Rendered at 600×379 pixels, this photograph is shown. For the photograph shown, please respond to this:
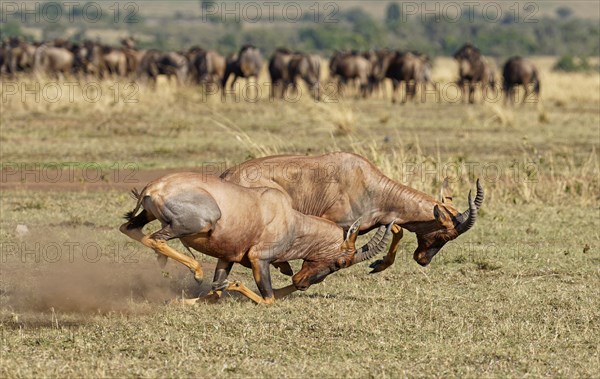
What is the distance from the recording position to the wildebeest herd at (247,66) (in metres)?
37.8

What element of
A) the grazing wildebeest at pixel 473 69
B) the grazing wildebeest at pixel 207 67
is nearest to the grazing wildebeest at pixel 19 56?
the grazing wildebeest at pixel 207 67

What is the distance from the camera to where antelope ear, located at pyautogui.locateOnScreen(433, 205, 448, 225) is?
1029cm

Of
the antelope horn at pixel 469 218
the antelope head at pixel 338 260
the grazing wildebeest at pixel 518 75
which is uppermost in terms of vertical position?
the antelope horn at pixel 469 218

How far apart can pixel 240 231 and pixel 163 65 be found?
30109 mm

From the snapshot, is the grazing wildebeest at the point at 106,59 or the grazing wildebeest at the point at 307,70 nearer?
the grazing wildebeest at the point at 307,70

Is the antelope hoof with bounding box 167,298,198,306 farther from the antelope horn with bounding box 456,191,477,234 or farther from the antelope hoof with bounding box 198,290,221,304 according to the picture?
the antelope horn with bounding box 456,191,477,234

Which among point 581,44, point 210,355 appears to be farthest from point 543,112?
point 581,44

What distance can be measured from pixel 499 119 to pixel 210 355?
20497 millimetres

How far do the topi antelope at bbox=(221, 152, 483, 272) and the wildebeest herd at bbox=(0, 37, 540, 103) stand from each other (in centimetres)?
2598

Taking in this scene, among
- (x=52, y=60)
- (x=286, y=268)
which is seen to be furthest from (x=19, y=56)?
(x=286, y=268)

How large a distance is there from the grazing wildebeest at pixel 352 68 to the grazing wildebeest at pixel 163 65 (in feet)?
17.8

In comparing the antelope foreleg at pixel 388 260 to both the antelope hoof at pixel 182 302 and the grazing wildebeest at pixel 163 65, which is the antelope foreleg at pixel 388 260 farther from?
the grazing wildebeest at pixel 163 65

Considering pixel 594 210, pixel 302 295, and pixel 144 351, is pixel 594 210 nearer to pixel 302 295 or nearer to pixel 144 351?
pixel 302 295

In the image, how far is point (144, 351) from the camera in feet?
26.9
